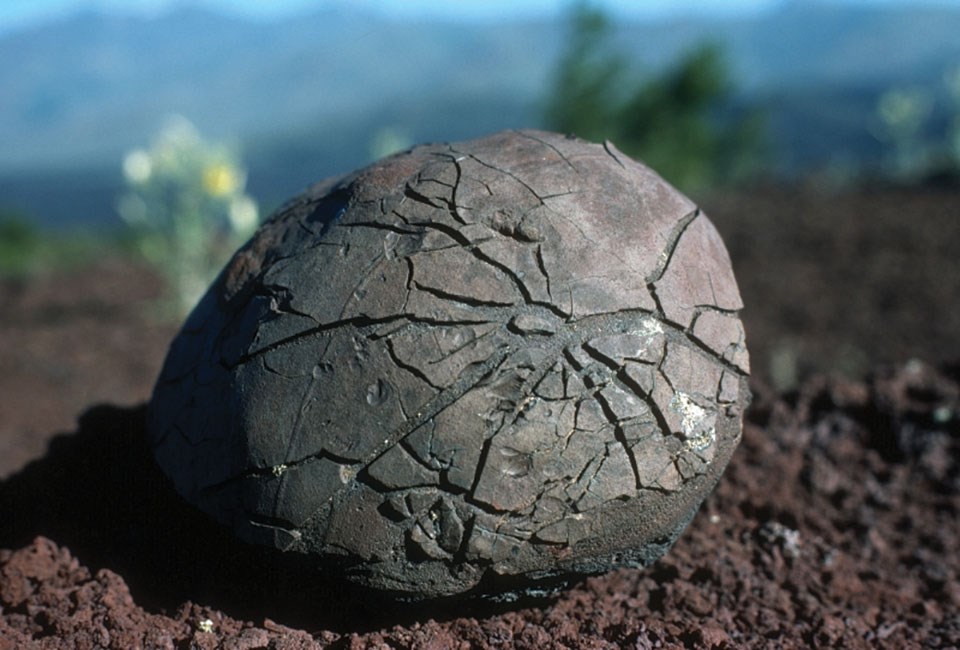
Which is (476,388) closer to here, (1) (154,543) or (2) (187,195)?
(1) (154,543)

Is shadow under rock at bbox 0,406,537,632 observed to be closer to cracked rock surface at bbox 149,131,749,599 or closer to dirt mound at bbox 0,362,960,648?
dirt mound at bbox 0,362,960,648

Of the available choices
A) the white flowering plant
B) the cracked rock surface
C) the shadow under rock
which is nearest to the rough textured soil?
the shadow under rock

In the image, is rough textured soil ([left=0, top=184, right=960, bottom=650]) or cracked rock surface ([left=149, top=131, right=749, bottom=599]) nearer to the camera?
Result: cracked rock surface ([left=149, top=131, right=749, bottom=599])

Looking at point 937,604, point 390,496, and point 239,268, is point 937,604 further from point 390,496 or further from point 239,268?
point 239,268

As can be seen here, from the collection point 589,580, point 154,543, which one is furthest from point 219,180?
point 589,580

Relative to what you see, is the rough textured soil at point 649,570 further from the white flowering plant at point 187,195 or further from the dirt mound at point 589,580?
the white flowering plant at point 187,195
